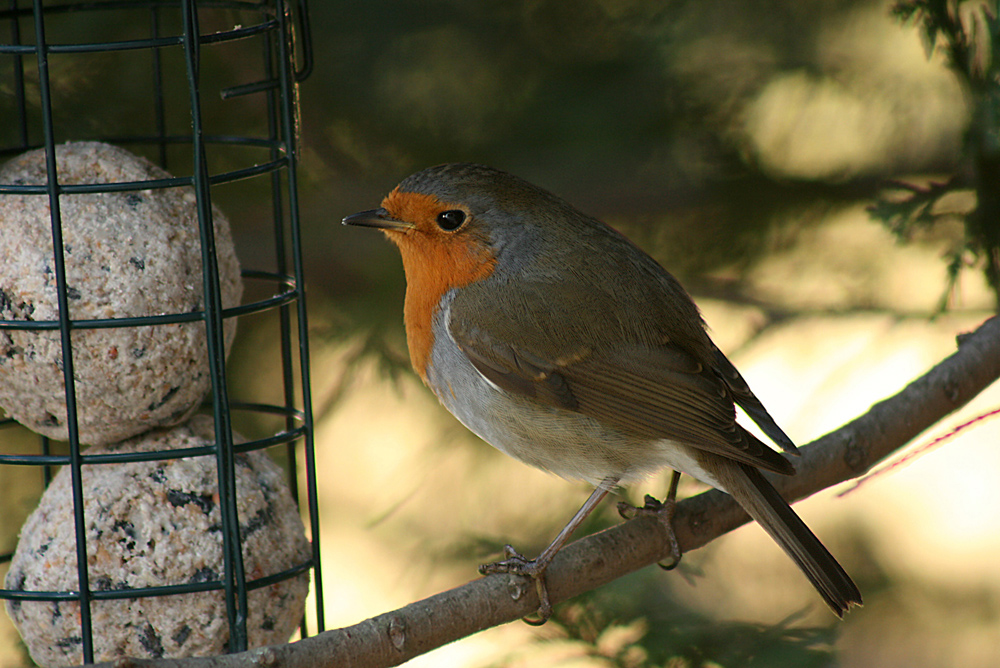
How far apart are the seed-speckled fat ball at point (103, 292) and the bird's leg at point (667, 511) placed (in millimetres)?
1061

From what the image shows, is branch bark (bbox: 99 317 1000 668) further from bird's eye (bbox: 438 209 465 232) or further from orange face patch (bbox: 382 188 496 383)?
bird's eye (bbox: 438 209 465 232)

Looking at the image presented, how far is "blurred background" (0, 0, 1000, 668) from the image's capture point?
3.12 meters

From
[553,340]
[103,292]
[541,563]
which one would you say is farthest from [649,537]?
[103,292]

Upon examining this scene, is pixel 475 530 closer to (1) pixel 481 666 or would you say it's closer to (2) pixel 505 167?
(1) pixel 481 666

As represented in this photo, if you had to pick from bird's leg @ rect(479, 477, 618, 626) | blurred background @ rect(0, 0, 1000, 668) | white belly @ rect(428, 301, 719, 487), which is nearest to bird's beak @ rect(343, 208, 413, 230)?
white belly @ rect(428, 301, 719, 487)

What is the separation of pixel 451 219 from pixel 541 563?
0.88 meters

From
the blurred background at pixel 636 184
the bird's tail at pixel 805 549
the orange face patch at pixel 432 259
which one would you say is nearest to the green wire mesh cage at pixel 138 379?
the orange face patch at pixel 432 259

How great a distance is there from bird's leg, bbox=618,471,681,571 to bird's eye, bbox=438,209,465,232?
2.68 ft

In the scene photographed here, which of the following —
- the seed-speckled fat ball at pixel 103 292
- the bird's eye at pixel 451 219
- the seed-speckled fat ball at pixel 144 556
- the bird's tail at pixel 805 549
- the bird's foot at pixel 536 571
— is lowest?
the bird's tail at pixel 805 549

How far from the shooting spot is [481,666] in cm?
282

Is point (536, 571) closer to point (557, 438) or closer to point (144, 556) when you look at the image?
point (557, 438)

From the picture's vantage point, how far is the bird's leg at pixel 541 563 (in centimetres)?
227

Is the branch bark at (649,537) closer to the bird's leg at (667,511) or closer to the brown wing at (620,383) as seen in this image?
the bird's leg at (667,511)

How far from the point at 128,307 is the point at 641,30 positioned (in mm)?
1727
